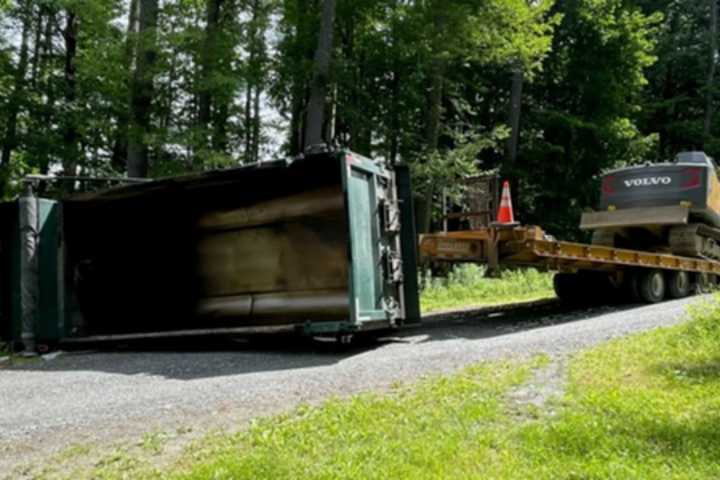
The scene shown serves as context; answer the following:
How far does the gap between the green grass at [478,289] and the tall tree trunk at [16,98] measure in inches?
461

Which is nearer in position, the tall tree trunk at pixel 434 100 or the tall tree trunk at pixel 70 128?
the tall tree trunk at pixel 434 100

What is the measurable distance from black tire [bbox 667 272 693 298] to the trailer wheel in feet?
1.36

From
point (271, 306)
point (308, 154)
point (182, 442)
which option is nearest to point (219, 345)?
point (271, 306)

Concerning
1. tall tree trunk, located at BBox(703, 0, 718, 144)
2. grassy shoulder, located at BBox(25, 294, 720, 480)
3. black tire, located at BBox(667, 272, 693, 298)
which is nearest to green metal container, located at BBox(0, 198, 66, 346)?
grassy shoulder, located at BBox(25, 294, 720, 480)

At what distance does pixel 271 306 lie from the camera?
936 cm

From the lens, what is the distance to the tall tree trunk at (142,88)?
15.0 m

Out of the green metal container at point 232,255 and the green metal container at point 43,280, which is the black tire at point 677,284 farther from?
the green metal container at point 43,280

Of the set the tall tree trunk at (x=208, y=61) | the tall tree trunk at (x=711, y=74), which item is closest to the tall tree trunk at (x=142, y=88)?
the tall tree trunk at (x=208, y=61)

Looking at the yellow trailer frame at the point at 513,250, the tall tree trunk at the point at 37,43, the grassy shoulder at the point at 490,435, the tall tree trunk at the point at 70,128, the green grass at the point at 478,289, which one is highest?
the tall tree trunk at the point at 37,43

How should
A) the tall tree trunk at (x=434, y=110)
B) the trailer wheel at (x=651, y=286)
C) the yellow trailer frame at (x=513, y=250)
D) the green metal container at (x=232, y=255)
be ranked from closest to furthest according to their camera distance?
the green metal container at (x=232, y=255) < the yellow trailer frame at (x=513, y=250) < the trailer wheel at (x=651, y=286) < the tall tree trunk at (x=434, y=110)

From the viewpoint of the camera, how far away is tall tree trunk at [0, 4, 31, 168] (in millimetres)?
17406

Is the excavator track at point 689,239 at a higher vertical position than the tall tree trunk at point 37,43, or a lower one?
lower

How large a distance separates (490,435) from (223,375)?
129 inches

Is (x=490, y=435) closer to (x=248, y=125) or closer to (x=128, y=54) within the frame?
(x=128, y=54)
